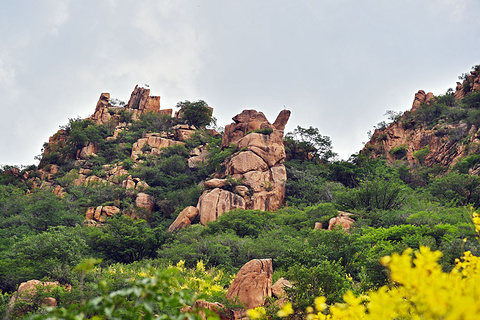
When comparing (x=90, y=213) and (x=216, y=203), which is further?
(x=90, y=213)

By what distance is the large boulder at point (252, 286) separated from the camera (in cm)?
1424

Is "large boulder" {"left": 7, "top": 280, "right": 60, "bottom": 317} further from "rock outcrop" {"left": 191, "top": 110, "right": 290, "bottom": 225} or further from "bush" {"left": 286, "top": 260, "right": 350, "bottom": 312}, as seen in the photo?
"rock outcrop" {"left": 191, "top": 110, "right": 290, "bottom": 225}

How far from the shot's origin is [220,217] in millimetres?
31422

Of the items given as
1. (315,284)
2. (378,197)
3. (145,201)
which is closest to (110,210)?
(145,201)

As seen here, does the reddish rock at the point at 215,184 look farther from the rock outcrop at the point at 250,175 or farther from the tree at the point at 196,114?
the tree at the point at 196,114

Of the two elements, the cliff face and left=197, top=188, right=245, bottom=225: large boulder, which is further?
the cliff face

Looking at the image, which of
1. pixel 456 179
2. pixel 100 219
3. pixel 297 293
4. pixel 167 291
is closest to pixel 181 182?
pixel 100 219

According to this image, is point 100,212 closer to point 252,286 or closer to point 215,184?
point 215,184

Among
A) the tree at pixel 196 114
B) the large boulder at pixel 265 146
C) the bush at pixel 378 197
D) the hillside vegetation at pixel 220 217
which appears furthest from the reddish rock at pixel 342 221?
the tree at pixel 196 114

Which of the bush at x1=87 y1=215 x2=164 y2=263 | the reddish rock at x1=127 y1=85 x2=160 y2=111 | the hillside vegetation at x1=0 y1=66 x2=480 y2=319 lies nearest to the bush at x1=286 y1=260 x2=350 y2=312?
the hillside vegetation at x1=0 y1=66 x2=480 y2=319

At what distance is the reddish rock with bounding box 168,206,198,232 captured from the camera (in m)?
33.7

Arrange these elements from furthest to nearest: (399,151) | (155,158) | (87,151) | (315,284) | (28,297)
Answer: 1. (87,151)
2. (399,151)
3. (155,158)
4. (28,297)
5. (315,284)

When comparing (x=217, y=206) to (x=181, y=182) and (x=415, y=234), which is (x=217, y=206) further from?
(x=415, y=234)

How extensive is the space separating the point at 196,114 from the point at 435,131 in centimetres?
3102
